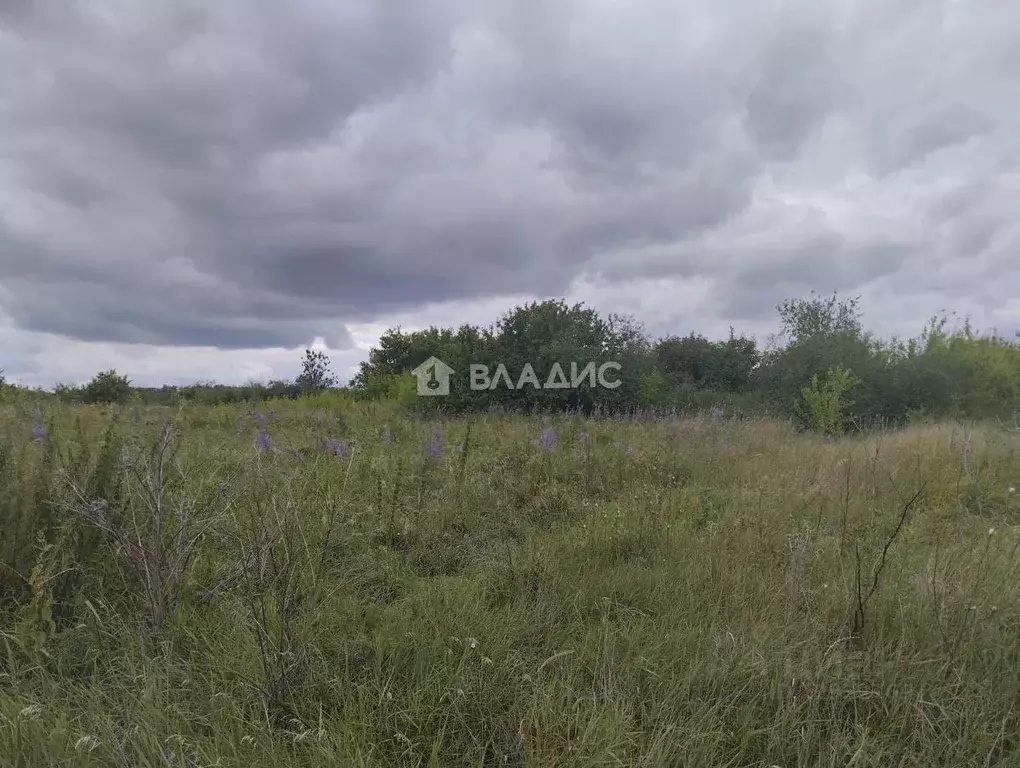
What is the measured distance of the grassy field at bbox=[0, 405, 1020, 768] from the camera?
5.81 ft

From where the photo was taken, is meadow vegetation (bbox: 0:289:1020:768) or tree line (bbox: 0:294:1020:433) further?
tree line (bbox: 0:294:1020:433)

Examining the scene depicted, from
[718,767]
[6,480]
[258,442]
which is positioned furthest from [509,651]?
[258,442]

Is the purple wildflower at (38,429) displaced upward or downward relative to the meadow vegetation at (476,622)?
upward

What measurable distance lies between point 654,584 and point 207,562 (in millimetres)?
2152

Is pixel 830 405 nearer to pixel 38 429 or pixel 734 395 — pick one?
pixel 734 395

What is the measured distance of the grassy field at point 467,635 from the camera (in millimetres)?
1770

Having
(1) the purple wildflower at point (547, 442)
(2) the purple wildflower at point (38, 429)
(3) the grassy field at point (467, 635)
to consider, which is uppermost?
(2) the purple wildflower at point (38, 429)

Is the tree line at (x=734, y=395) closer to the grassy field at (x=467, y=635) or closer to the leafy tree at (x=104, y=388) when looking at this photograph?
the leafy tree at (x=104, y=388)

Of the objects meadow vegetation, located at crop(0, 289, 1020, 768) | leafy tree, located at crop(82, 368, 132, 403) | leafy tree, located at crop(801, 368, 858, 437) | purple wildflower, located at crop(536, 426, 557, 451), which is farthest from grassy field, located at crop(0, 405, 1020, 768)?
leafy tree, located at crop(82, 368, 132, 403)

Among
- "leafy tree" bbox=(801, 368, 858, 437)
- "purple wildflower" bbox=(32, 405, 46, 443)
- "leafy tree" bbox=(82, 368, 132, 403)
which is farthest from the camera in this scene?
"leafy tree" bbox=(82, 368, 132, 403)

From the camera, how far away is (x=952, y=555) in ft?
10.4

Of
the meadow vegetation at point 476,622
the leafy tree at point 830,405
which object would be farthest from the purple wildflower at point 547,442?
the leafy tree at point 830,405

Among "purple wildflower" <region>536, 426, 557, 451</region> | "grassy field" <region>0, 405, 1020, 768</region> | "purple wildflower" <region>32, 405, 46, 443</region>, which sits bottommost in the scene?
"grassy field" <region>0, 405, 1020, 768</region>

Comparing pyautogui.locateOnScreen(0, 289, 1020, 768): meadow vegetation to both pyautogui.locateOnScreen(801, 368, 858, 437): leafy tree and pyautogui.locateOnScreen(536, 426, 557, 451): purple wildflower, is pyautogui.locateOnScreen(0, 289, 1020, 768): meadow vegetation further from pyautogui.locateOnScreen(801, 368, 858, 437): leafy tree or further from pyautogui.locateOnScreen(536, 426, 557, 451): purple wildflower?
pyautogui.locateOnScreen(801, 368, 858, 437): leafy tree
